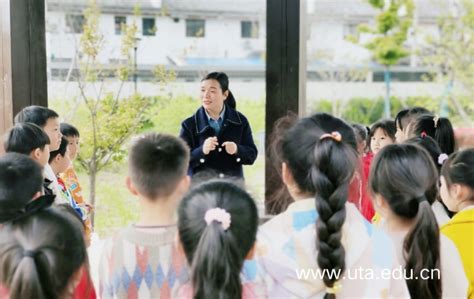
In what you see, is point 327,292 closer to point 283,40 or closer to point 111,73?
point 283,40

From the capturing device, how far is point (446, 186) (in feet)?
6.54

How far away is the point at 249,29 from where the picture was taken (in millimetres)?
4926

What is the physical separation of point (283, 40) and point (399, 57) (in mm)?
3185

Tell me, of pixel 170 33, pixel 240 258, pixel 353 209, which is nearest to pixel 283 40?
pixel 170 33

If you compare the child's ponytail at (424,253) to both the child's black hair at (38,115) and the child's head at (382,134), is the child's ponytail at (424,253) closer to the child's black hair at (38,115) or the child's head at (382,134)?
the child's head at (382,134)

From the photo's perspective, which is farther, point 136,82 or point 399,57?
point 399,57

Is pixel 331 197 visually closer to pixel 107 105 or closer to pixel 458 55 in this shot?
pixel 107 105

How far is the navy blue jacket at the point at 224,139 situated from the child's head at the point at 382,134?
593 millimetres

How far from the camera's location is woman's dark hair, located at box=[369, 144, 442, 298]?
1646mm

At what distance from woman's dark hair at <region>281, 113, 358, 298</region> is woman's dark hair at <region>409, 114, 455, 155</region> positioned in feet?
3.39

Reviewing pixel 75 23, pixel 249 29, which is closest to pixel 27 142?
pixel 75 23

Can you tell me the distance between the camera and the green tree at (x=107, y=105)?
396cm

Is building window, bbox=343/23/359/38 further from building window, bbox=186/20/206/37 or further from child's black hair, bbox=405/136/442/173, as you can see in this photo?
child's black hair, bbox=405/136/442/173

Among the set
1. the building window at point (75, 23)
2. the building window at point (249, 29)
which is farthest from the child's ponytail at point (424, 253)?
the building window at point (249, 29)
